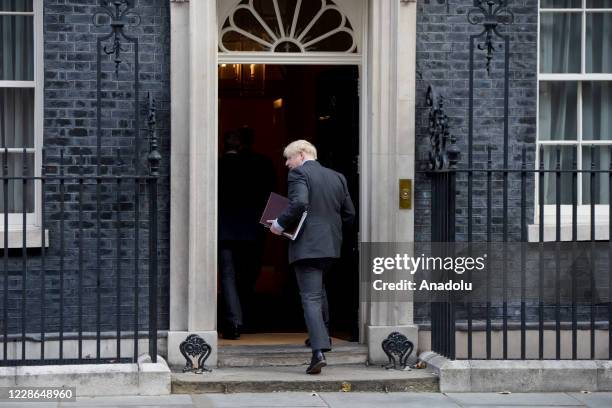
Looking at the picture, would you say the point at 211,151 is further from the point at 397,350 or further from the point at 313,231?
the point at 397,350

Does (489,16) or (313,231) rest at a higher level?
(489,16)

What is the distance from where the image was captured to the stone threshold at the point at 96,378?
902cm

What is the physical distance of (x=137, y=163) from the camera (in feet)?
31.6

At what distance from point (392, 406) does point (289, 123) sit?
705 centimetres

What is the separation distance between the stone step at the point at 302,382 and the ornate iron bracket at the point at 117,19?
255 cm

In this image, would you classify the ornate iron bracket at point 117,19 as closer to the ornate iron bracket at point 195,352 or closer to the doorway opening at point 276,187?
the doorway opening at point 276,187

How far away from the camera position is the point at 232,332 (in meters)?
11.0

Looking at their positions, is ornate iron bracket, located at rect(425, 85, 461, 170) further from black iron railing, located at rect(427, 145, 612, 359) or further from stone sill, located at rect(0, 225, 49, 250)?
stone sill, located at rect(0, 225, 49, 250)

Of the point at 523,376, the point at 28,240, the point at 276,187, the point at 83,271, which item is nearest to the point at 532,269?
the point at 523,376

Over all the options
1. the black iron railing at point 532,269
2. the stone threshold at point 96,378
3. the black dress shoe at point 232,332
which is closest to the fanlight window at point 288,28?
the black iron railing at point 532,269

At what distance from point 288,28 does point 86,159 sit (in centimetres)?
207

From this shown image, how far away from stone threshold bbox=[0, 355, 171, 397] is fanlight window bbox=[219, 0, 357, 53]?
2942 mm

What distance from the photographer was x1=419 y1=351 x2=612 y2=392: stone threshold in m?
9.42

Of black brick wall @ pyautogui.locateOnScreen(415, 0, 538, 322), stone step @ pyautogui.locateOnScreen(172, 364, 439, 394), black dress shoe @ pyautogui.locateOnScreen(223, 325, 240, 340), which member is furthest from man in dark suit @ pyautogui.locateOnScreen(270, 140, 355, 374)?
black dress shoe @ pyautogui.locateOnScreen(223, 325, 240, 340)
